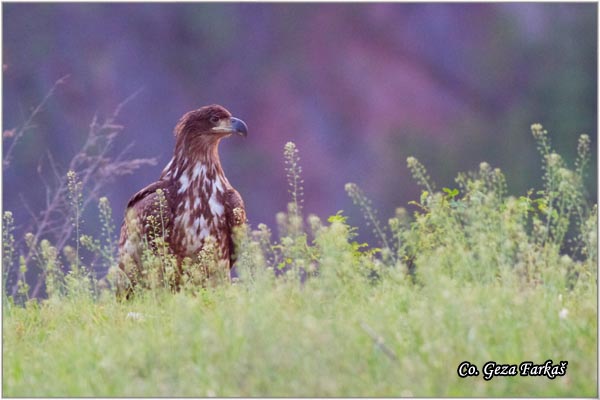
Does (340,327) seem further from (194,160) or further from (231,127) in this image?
(231,127)

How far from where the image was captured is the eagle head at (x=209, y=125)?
22.6 feet

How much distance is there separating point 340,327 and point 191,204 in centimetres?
235

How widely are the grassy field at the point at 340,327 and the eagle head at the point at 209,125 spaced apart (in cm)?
124

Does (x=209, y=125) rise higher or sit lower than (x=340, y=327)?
higher

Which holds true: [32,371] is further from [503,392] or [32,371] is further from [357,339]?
[503,392]

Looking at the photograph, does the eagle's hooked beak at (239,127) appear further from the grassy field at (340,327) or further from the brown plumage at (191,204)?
the grassy field at (340,327)

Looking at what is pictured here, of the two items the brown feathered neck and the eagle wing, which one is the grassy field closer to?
the eagle wing

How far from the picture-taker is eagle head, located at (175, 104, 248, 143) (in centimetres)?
688

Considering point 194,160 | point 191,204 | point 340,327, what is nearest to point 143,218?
point 191,204

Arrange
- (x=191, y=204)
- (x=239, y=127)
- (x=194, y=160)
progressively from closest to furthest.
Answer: (x=191, y=204) < (x=194, y=160) < (x=239, y=127)

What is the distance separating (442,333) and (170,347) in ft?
3.87

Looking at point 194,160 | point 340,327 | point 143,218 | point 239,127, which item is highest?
point 239,127

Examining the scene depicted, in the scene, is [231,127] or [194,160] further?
[231,127]

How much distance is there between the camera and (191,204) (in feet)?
21.6
